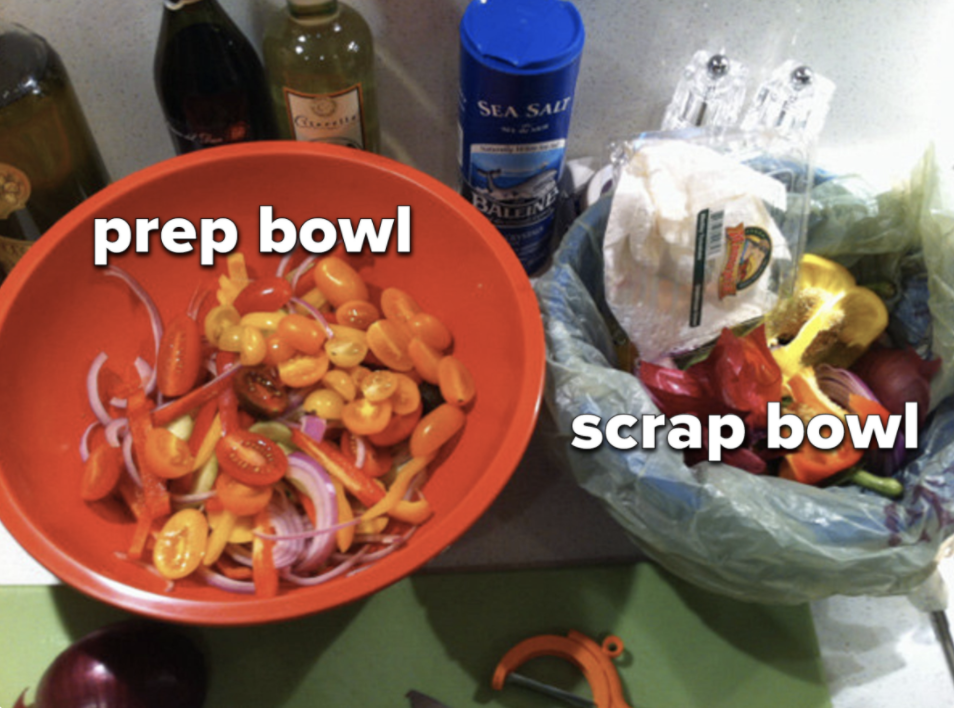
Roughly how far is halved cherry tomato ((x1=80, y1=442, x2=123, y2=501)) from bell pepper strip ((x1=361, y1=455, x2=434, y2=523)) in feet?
0.64

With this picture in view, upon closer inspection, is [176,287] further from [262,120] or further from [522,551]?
[522,551]

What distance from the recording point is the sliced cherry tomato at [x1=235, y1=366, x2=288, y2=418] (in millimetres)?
685

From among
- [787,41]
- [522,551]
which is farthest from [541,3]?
[522,551]

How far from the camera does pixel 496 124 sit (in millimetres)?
702

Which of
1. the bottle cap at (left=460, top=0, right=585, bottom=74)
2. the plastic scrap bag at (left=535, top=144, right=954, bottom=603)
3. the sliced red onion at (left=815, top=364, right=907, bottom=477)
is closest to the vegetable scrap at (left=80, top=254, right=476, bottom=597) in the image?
the plastic scrap bag at (left=535, top=144, right=954, bottom=603)

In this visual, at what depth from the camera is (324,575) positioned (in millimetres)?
635

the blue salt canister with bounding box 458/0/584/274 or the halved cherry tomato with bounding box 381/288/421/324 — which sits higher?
the blue salt canister with bounding box 458/0/584/274

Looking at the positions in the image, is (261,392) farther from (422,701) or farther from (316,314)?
(422,701)

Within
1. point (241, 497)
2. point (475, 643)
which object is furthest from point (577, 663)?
point (241, 497)

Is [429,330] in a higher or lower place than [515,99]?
lower

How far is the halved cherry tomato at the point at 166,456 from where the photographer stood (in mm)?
651

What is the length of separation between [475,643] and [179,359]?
1.15 ft

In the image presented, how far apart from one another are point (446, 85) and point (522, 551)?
44cm

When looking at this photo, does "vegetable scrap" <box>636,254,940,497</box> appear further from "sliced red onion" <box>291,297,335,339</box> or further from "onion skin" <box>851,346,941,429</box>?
"sliced red onion" <box>291,297,335,339</box>
